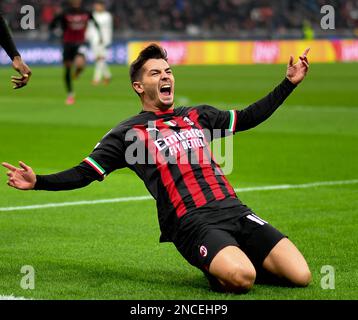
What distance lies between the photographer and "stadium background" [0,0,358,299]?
7.51 meters

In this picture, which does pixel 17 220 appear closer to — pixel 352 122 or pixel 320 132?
pixel 320 132

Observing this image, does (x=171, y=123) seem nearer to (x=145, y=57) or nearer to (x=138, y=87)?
(x=138, y=87)

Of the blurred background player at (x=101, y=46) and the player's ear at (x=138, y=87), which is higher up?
the player's ear at (x=138, y=87)

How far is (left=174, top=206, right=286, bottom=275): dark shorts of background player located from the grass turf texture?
23 centimetres

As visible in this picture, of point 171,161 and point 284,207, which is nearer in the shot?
point 171,161

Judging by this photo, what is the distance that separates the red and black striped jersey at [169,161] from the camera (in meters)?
7.51

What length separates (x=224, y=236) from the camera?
23.9 feet

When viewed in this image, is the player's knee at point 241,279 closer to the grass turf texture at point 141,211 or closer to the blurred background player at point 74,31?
the grass turf texture at point 141,211

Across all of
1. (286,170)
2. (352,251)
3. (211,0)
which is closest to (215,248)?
(352,251)

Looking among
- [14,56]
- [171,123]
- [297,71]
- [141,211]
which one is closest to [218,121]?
[171,123]

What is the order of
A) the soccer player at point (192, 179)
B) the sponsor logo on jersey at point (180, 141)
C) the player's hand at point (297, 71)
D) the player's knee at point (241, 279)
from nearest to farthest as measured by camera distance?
1. the player's knee at point (241, 279)
2. the soccer player at point (192, 179)
3. the sponsor logo on jersey at point (180, 141)
4. the player's hand at point (297, 71)

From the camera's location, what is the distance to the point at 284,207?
430 inches

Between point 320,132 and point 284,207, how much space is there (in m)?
7.53

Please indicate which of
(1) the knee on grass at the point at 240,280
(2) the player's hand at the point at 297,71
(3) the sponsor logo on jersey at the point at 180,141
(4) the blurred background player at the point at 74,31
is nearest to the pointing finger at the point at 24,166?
(3) the sponsor logo on jersey at the point at 180,141
